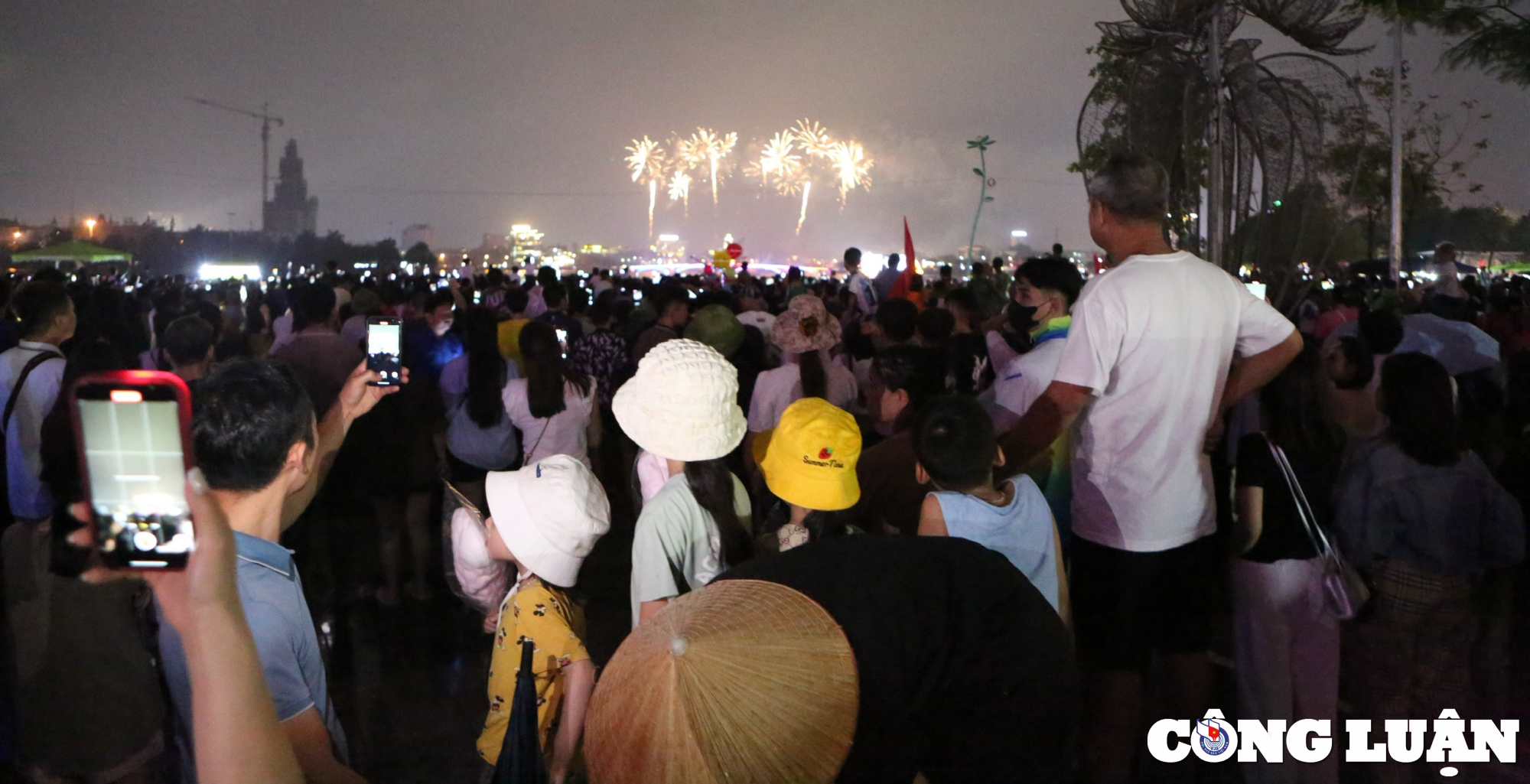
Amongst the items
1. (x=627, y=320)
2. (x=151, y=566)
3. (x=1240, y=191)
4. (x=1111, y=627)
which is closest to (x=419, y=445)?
(x=627, y=320)

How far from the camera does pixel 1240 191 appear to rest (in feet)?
35.3

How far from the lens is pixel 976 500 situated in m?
3.01

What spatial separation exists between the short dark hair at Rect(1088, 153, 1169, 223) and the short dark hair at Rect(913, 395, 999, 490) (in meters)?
0.88

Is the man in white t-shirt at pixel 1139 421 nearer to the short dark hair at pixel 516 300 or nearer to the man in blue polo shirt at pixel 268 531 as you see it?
the man in blue polo shirt at pixel 268 531

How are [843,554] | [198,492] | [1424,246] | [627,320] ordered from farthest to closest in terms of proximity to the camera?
[1424,246] < [627,320] < [843,554] < [198,492]

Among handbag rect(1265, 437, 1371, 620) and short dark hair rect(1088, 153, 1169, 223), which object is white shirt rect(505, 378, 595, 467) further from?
handbag rect(1265, 437, 1371, 620)

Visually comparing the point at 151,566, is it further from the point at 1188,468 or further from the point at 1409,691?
the point at 1409,691

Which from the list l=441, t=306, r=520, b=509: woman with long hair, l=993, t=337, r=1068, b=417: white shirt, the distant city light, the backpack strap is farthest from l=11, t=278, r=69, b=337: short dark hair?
the distant city light

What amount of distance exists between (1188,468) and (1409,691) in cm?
166

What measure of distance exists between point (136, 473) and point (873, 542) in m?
1.11

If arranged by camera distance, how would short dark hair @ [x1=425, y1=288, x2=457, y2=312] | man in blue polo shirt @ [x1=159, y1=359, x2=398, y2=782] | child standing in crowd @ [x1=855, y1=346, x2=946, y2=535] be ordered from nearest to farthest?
1. man in blue polo shirt @ [x1=159, y1=359, x2=398, y2=782]
2. child standing in crowd @ [x1=855, y1=346, x2=946, y2=535]
3. short dark hair @ [x1=425, y1=288, x2=457, y2=312]

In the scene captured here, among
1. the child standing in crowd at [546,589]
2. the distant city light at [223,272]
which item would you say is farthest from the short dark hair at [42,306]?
the distant city light at [223,272]

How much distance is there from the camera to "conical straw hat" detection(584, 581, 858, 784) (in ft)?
4.30

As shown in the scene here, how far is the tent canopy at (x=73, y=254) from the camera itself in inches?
1149
